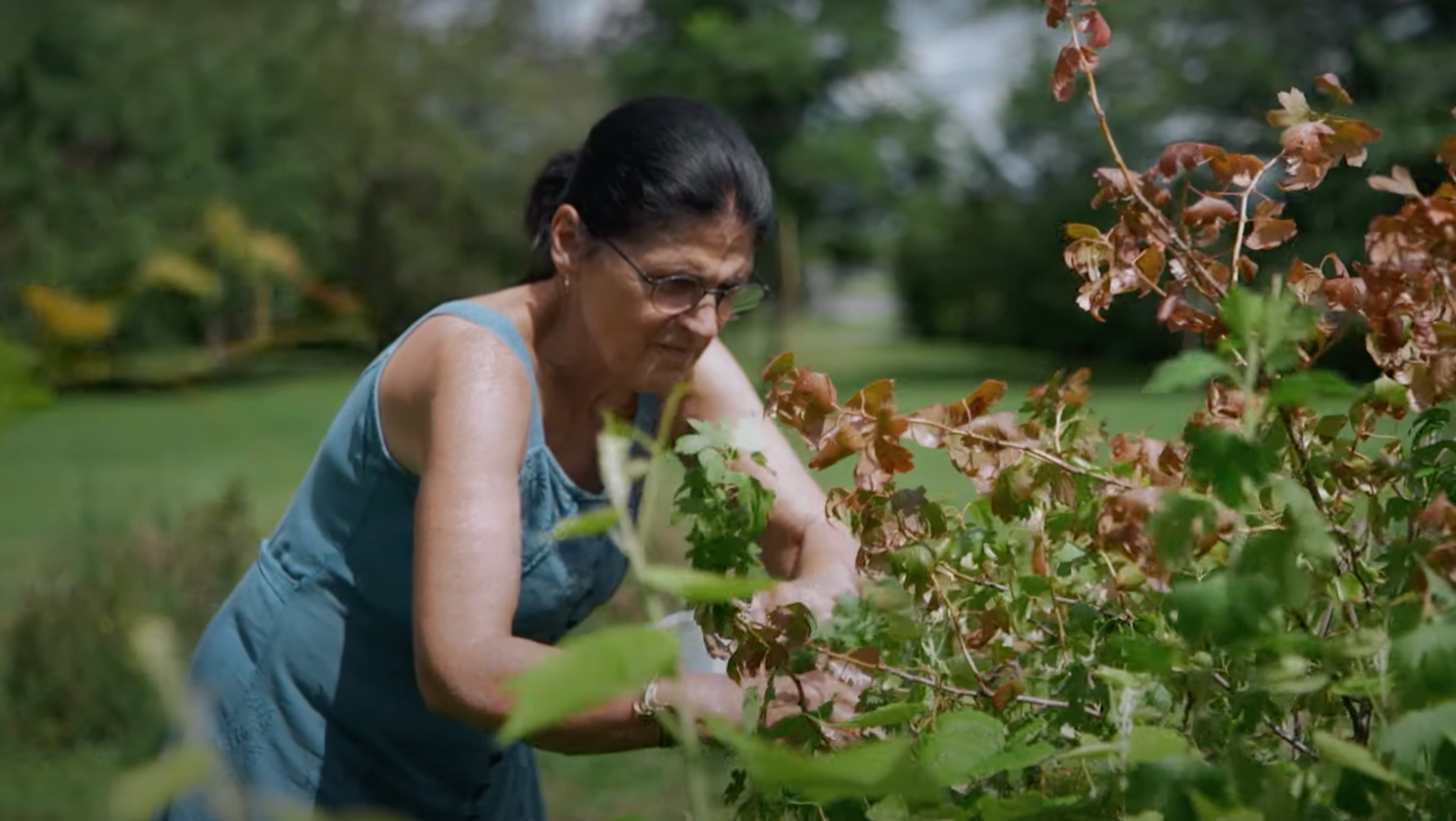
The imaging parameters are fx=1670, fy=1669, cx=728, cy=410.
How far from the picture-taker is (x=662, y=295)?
2256mm

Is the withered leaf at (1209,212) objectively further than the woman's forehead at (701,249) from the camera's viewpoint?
No

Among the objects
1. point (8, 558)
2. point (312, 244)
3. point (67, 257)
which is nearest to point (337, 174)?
point (312, 244)

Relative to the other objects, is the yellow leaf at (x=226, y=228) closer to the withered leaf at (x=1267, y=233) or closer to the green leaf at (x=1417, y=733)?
the green leaf at (x=1417, y=733)

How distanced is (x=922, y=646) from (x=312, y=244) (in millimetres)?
28872

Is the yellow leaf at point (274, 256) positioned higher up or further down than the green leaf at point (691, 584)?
higher up

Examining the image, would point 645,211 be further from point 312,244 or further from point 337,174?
point 337,174

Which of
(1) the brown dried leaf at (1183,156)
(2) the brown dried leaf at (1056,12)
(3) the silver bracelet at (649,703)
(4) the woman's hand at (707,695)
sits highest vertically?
(2) the brown dried leaf at (1056,12)

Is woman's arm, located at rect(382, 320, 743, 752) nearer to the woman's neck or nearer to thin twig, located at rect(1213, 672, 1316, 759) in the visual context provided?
the woman's neck

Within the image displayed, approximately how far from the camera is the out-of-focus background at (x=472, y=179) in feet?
22.2

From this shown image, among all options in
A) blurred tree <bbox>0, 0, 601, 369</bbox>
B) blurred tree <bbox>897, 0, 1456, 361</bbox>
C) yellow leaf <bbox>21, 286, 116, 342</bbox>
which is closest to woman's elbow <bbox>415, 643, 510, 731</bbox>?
yellow leaf <bbox>21, 286, 116, 342</bbox>

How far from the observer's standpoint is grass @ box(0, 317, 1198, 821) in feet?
18.5

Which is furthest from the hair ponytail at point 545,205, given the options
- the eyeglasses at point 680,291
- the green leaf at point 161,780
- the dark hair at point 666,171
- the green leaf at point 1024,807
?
the green leaf at point 161,780

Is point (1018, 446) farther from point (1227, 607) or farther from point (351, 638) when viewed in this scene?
point (351, 638)

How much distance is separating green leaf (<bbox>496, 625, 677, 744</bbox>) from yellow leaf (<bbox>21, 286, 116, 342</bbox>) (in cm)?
23
